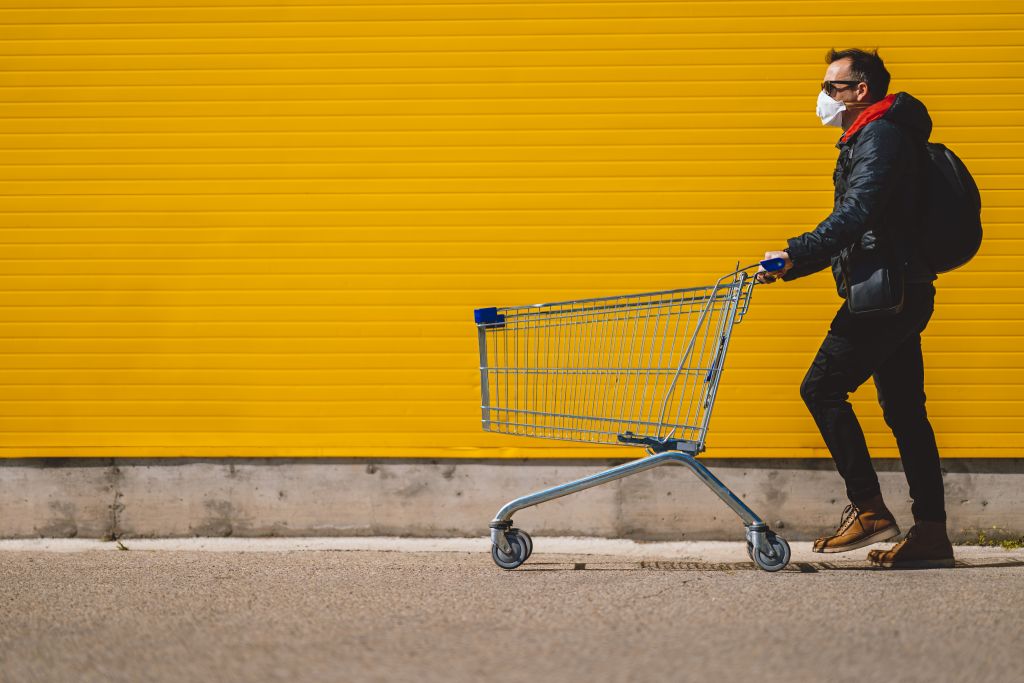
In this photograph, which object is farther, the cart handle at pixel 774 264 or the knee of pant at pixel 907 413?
the knee of pant at pixel 907 413

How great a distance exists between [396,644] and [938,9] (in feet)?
14.1

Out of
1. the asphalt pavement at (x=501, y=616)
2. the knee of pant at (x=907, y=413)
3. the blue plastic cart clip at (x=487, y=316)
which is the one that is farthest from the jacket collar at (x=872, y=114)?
the asphalt pavement at (x=501, y=616)

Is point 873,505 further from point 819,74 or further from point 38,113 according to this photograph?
point 38,113

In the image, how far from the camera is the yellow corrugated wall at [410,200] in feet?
19.3

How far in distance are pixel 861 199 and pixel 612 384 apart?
1.52m

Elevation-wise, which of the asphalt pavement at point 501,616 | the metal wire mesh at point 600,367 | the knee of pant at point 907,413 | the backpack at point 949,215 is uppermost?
the backpack at point 949,215

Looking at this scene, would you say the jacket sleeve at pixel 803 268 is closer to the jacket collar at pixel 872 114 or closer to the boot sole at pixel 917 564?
the jacket collar at pixel 872 114

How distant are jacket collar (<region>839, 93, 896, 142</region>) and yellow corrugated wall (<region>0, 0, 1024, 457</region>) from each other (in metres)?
0.94

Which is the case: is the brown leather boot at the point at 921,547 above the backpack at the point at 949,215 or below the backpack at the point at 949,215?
below

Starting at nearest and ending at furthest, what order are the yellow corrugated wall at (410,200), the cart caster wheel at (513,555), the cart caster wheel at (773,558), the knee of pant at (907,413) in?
1. the cart caster wheel at (773,558)
2. the knee of pant at (907,413)
3. the cart caster wheel at (513,555)
4. the yellow corrugated wall at (410,200)

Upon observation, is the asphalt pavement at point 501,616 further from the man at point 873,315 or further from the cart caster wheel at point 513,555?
the man at point 873,315

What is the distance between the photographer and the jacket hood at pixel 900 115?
491cm

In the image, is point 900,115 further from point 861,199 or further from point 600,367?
point 600,367

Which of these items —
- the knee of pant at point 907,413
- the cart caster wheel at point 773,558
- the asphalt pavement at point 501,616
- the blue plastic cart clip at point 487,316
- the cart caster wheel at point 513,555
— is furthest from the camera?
the cart caster wheel at point 513,555
